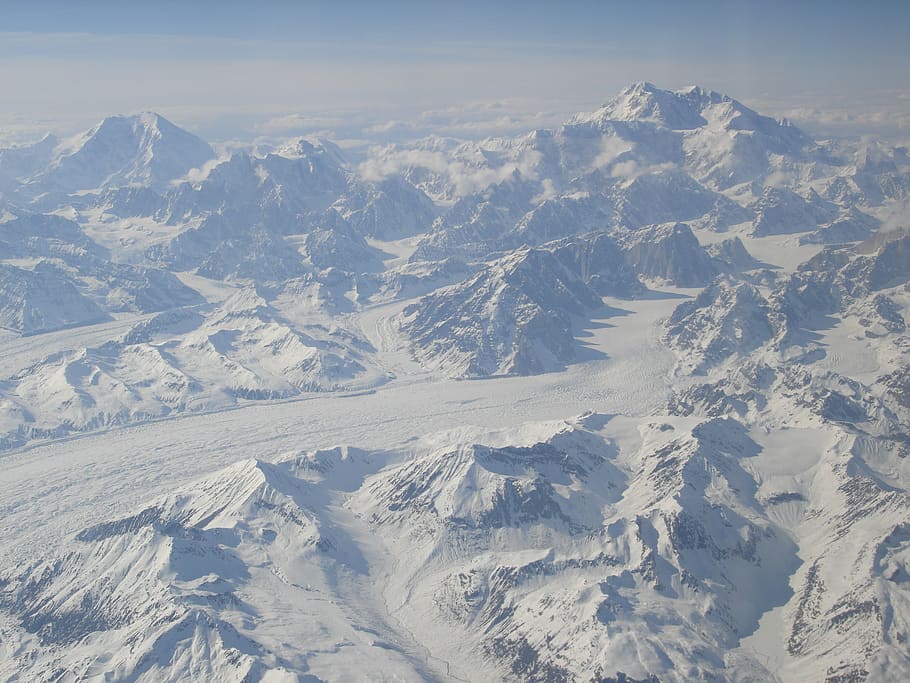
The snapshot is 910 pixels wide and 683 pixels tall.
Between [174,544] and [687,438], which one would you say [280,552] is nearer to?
[174,544]

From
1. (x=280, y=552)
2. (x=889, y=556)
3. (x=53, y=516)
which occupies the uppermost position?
(x=889, y=556)

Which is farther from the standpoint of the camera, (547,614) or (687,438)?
(687,438)

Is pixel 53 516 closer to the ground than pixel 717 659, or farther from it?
closer to the ground

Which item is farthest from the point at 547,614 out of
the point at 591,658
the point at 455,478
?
the point at 455,478

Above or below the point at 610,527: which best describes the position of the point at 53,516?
below

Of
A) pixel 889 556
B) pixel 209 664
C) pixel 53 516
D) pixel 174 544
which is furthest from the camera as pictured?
pixel 53 516

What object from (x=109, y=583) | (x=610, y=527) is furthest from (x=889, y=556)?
(x=109, y=583)

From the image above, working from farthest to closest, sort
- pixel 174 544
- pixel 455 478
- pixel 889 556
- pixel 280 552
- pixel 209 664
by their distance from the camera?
pixel 455 478 < pixel 280 552 < pixel 174 544 < pixel 889 556 < pixel 209 664

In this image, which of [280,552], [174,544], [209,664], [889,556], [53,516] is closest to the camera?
[209,664]

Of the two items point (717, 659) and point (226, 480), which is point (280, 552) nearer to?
point (226, 480)
